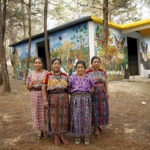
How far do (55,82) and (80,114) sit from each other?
28.9 inches

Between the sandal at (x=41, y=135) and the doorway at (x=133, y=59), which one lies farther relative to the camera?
the doorway at (x=133, y=59)

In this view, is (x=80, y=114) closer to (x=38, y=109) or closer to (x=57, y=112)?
(x=57, y=112)

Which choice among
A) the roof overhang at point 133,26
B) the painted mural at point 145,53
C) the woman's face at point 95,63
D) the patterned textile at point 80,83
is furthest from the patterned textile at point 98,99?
the painted mural at point 145,53

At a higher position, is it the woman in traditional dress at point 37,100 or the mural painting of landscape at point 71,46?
the mural painting of landscape at point 71,46

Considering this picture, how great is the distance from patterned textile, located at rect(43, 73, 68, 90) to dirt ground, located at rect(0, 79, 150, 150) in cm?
107

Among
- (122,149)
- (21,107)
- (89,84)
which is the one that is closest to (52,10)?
(21,107)

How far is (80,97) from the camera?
8.82 ft

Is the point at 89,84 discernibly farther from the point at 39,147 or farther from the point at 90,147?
the point at 39,147

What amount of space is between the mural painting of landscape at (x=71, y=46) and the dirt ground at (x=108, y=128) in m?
3.29

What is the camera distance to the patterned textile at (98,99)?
3.06 meters

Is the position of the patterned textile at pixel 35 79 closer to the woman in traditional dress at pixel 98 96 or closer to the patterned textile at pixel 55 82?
the patterned textile at pixel 55 82

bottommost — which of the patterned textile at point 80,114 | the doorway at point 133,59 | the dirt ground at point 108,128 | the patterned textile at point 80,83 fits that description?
the dirt ground at point 108,128

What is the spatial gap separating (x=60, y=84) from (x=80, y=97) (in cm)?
43

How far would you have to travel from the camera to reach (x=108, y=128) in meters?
3.56
